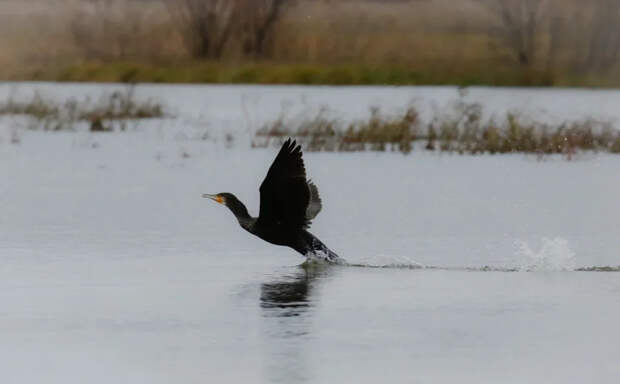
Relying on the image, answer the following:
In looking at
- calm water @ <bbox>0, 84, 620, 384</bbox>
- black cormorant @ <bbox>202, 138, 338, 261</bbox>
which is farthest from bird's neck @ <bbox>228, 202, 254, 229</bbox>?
calm water @ <bbox>0, 84, 620, 384</bbox>

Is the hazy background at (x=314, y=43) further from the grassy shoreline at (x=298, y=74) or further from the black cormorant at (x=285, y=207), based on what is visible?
the black cormorant at (x=285, y=207)

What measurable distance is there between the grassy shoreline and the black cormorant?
2635 cm

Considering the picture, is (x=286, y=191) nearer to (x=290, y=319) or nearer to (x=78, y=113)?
(x=290, y=319)

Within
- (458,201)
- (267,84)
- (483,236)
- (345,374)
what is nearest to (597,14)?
(267,84)

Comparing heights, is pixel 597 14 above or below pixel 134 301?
above

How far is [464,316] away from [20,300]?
2.86 metres

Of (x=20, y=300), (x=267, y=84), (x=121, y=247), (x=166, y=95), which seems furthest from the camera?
(x=267, y=84)

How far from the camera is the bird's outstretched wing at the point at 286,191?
10.9 m

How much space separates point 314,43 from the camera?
41906 millimetres

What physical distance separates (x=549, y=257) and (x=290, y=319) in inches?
128

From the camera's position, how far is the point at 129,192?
55.9 ft

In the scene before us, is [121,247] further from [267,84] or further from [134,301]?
[267,84]

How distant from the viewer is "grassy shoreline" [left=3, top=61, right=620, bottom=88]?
124ft

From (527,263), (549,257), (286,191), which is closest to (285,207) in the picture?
(286,191)
